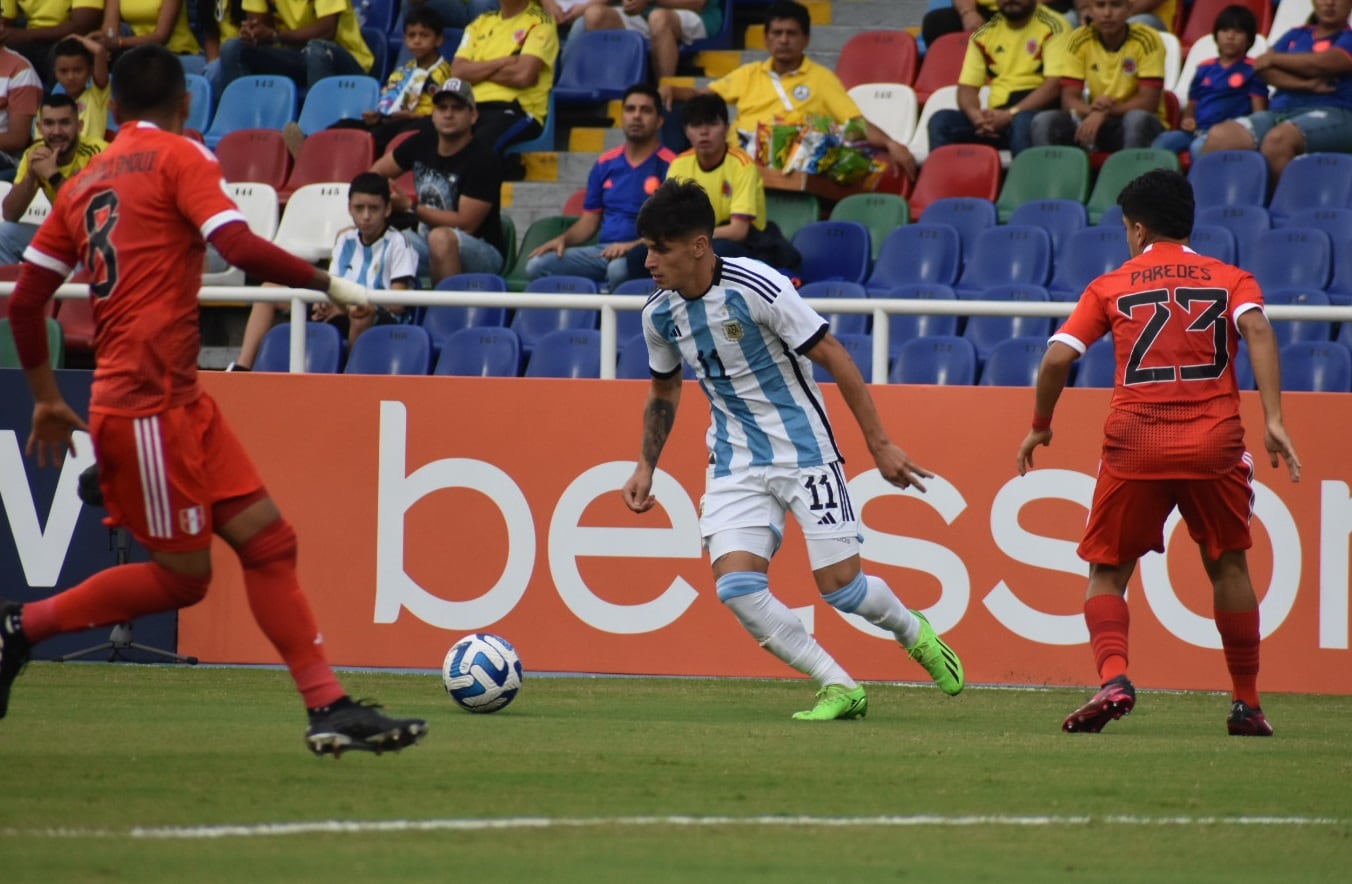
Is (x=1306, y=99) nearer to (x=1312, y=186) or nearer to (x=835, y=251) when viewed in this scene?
(x=1312, y=186)

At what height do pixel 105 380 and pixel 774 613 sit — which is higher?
pixel 105 380

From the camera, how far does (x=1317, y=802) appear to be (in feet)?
18.7

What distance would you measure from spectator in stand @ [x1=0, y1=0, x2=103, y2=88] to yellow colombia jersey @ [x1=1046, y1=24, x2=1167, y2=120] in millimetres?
8914

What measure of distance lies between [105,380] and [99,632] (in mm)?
5295

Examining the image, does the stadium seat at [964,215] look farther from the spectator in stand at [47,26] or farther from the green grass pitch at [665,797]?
the spectator in stand at [47,26]

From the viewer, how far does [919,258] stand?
12.6 m

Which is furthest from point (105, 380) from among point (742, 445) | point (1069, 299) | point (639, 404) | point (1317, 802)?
point (1069, 299)

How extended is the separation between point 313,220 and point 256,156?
189cm

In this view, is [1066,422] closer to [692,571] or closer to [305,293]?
[692,571]

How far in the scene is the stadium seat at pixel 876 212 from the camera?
44.0ft

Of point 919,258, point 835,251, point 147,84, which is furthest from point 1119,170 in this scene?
point 147,84

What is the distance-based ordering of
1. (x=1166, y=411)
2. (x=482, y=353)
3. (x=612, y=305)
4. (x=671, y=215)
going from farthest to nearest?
(x=482, y=353) < (x=612, y=305) < (x=671, y=215) < (x=1166, y=411)

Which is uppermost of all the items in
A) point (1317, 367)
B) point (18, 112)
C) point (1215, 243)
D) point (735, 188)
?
point (18, 112)

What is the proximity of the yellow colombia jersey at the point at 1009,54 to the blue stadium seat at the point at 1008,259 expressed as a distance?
80.1 inches
